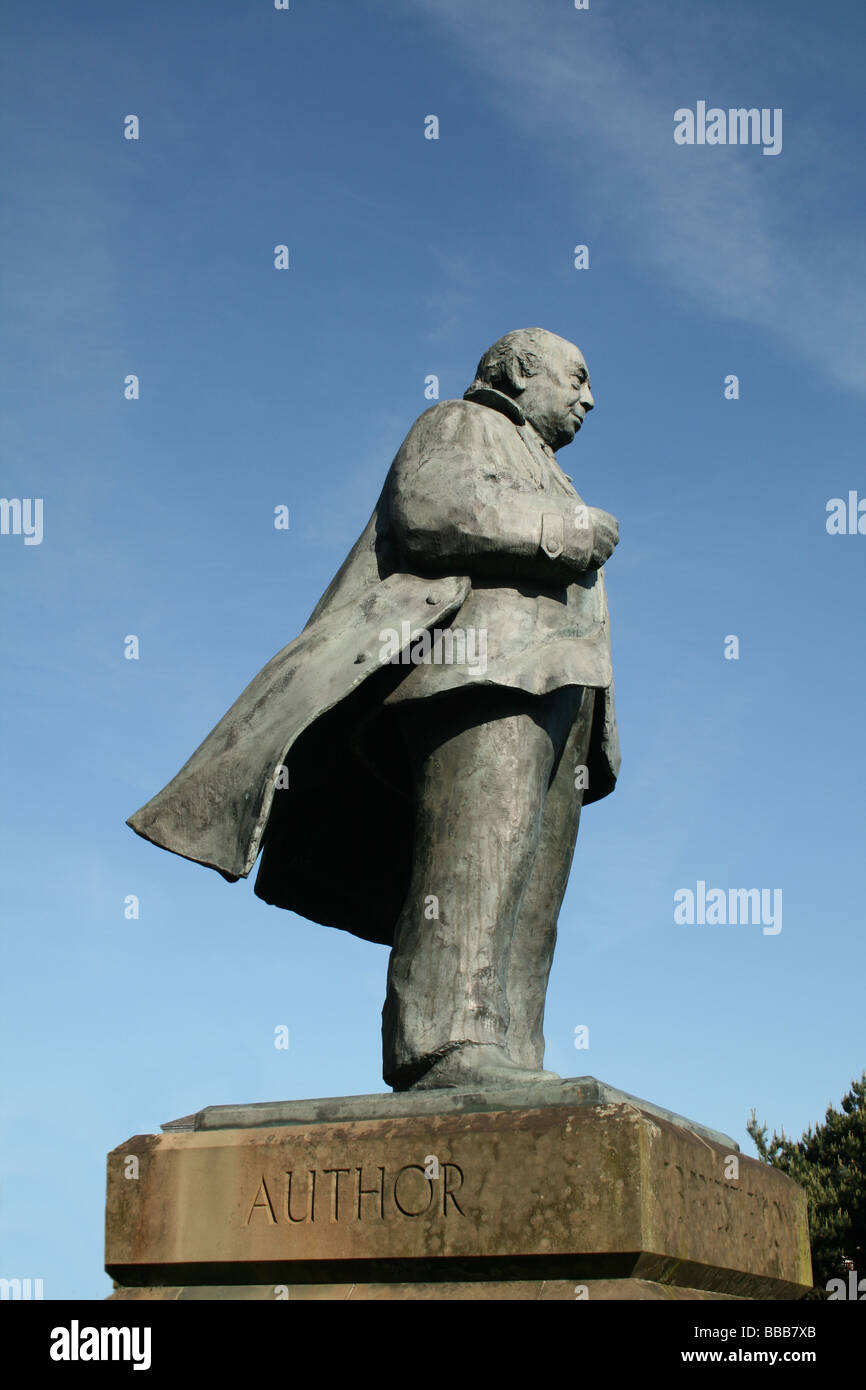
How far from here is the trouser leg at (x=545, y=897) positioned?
19.5 ft

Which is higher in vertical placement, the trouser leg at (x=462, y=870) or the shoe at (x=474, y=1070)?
the trouser leg at (x=462, y=870)

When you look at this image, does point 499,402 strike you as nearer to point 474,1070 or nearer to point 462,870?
point 462,870

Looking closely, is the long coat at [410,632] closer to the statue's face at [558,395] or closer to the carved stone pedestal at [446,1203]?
the statue's face at [558,395]

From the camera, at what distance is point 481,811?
5.46m

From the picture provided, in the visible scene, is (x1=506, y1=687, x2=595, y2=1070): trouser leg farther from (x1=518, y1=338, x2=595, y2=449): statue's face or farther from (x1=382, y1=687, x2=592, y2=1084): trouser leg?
(x1=518, y1=338, x2=595, y2=449): statue's face

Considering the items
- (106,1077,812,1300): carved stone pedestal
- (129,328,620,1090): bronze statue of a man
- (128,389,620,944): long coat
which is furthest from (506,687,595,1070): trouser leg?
(106,1077,812,1300): carved stone pedestal

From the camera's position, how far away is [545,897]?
607 cm

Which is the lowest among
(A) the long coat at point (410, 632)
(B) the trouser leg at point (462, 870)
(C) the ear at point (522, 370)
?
(B) the trouser leg at point (462, 870)

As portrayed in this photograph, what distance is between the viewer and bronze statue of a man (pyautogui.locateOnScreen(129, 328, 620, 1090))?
5.37 meters

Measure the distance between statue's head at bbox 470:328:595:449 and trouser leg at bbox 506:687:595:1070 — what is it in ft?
3.85

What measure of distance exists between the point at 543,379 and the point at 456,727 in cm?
165

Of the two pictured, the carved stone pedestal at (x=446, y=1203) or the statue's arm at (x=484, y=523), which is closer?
the carved stone pedestal at (x=446, y=1203)

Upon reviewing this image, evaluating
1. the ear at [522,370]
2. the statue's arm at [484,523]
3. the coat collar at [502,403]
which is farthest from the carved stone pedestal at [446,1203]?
the ear at [522,370]
